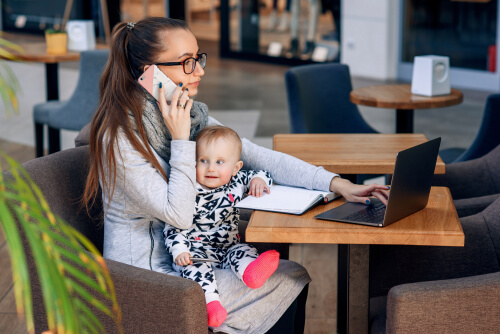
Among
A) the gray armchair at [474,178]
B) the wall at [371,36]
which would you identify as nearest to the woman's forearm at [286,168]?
the gray armchair at [474,178]

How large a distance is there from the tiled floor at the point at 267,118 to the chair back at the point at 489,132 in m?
0.88

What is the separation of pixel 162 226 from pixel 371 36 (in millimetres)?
7562

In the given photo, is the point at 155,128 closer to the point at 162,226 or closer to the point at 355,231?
the point at 162,226

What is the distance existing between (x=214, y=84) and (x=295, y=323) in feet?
22.7

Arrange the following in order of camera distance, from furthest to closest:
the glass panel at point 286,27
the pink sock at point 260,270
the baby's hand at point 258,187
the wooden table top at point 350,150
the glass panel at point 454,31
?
1. the glass panel at point 286,27
2. the glass panel at point 454,31
3. the wooden table top at point 350,150
4. the baby's hand at point 258,187
5. the pink sock at point 260,270

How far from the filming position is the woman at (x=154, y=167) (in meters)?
Result: 1.87

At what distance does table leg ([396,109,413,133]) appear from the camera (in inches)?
161

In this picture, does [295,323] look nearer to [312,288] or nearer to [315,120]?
[312,288]

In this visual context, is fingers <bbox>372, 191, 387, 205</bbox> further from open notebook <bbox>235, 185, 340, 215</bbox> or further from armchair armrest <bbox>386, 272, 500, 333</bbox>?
armchair armrest <bbox>386, 272, 500, 333</bbox>

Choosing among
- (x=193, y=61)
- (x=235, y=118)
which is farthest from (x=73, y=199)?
(x=235, y=118)

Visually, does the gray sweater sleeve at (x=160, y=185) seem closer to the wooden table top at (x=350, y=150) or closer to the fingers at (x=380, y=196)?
the fingers at (x=380, y=196)

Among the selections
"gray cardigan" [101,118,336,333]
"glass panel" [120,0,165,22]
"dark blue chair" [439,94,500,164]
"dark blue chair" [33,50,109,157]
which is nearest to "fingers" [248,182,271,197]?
"gray cardigan" [101,118,336,333]

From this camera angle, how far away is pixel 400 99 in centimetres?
395

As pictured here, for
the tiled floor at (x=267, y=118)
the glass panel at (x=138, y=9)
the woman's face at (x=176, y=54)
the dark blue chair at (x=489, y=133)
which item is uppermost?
the glass panel at (x=138, y=9)
